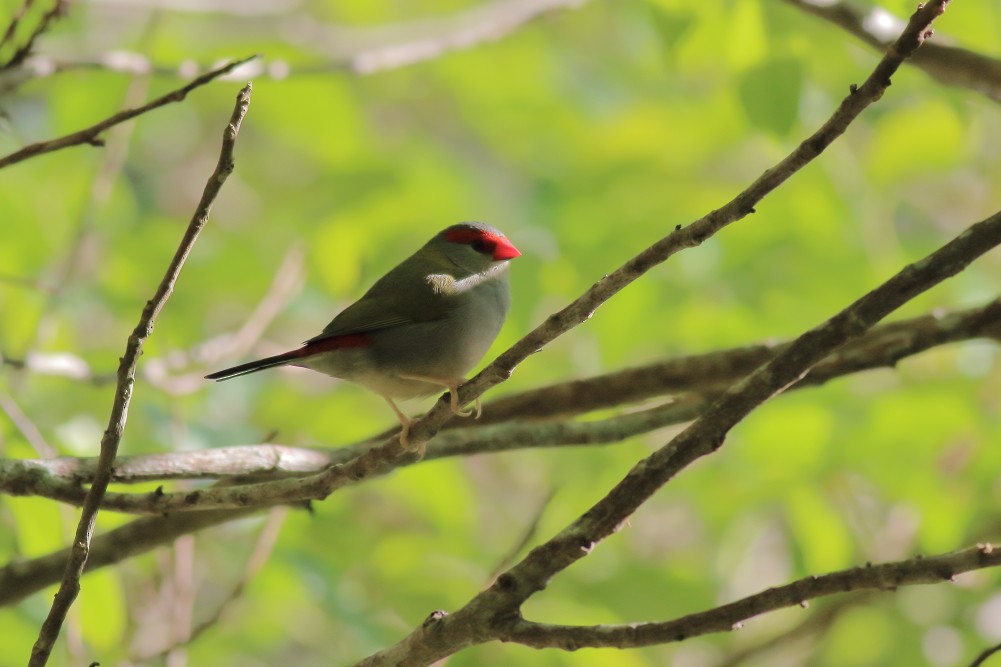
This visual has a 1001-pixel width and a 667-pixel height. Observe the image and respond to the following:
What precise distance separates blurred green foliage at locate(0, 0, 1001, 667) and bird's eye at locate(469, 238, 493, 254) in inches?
6.7

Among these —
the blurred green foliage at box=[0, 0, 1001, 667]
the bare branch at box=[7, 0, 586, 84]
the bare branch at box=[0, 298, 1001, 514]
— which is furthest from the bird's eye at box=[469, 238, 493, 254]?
the bare branch at box=[7, 0, 586, 84]

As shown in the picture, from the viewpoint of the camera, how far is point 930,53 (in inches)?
147

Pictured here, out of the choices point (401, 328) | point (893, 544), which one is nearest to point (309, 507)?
point (401, 328)

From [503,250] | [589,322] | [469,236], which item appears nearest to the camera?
[503,250]

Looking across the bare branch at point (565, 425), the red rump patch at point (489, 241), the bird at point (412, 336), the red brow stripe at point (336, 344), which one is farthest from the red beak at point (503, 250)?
the red brow stripe at point (336, 344)

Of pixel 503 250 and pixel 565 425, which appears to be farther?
pixel 503 250

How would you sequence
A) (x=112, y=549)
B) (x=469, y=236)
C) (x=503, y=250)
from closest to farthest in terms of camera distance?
(x=112, y=549)
(x=503, y=250)
(x=469, y=236)

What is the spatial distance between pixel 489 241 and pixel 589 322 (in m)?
0.67

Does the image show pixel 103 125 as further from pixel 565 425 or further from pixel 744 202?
pixel 565 425

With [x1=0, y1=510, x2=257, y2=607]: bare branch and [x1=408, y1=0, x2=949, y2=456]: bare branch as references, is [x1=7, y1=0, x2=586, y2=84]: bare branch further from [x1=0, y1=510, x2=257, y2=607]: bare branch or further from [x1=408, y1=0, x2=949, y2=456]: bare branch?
[x1=408, y1=0, x2=949, y2=456]: bare branch

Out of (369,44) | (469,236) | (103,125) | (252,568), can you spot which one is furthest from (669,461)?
(369,44)

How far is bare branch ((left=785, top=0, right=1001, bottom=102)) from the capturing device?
365cm

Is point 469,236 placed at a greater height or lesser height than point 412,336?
greater

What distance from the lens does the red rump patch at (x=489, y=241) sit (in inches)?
180
